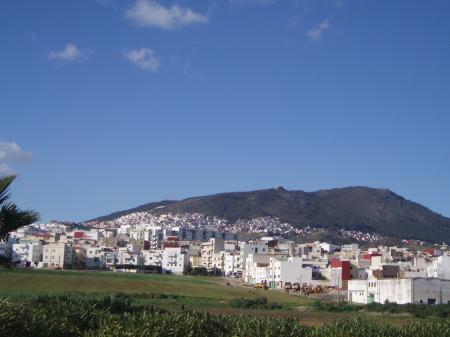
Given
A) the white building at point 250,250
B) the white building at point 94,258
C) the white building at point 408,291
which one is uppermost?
the white building at point 250,250

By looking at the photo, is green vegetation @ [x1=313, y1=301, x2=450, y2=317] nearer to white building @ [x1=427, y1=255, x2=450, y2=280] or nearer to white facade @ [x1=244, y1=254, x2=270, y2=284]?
white building @ [x1=427, y1=255, x2=450, y2=280]

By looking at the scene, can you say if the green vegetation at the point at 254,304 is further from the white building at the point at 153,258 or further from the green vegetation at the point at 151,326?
the white building at the point at 153,258

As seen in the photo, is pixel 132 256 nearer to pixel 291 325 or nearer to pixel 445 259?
pixel 445 259

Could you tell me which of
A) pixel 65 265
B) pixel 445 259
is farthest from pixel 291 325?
pixel 65 265

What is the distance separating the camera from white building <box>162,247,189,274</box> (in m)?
163

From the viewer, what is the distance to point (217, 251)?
555 ft

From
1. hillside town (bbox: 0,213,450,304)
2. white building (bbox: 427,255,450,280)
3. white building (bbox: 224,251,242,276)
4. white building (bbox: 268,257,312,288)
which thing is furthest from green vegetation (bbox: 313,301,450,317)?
white building (bbox: 224,251,242,276)

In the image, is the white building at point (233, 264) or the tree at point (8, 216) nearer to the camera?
the tree at point (8, 216)

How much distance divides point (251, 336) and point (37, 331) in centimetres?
647

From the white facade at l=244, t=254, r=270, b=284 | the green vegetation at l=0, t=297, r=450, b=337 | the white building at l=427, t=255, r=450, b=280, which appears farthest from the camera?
the white facade at l=244, t=254, r=270, b=284

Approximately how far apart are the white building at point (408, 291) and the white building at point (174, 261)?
82662mm

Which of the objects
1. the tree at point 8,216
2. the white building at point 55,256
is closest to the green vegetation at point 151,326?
the tree at point 8,216

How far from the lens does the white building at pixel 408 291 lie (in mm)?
77625

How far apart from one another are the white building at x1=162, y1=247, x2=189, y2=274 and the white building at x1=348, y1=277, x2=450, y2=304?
271ft
